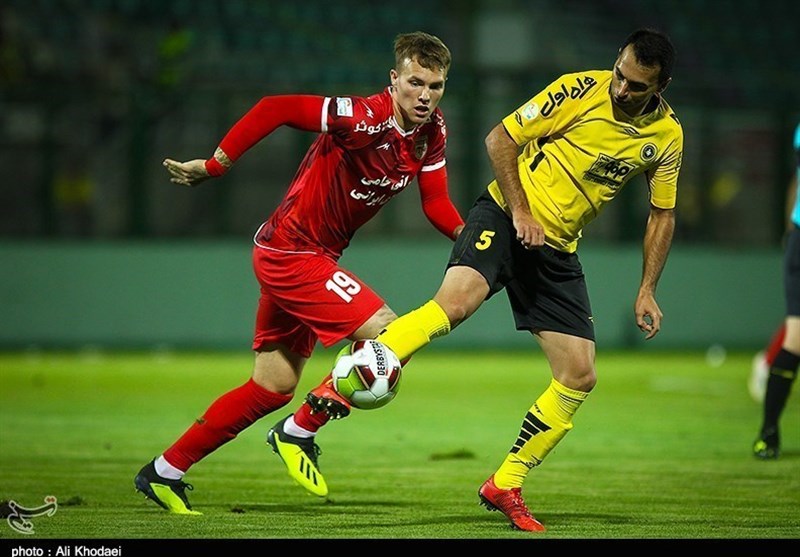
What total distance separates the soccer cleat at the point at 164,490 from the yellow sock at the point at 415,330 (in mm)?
1376

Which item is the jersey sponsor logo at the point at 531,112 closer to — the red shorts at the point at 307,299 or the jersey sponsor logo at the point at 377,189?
the jersey sponsor logo at the point at 377,189

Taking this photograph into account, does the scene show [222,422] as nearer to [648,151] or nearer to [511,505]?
[511,505]

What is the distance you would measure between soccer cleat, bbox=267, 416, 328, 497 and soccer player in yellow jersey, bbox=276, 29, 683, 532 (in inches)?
35.8

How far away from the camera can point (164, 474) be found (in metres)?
6.72

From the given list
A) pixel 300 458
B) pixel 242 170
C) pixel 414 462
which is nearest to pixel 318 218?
pixel 300 458

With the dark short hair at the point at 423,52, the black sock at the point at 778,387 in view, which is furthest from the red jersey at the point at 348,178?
the black sock at the point at 778,387

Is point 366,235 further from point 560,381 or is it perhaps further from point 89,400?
point 560,381

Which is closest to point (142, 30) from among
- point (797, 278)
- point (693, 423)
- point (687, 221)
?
point (687, 221)

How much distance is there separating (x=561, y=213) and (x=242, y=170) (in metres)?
12.6

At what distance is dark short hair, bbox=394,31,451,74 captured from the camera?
6414mm

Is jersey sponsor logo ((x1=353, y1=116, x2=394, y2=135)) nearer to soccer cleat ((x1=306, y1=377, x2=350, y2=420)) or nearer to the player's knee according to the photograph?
soccer cleat ((x1=306, y1=377, x2=350, y2=420))

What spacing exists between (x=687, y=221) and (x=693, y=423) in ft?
29.4

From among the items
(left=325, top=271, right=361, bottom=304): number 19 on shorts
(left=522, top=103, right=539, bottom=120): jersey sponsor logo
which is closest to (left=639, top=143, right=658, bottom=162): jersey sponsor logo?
(left=522, top=103, right=539, bottom=120): jersey sponsor logo

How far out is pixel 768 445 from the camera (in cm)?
916
